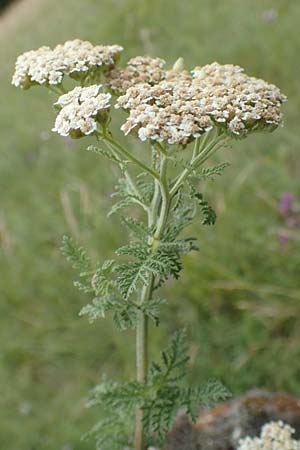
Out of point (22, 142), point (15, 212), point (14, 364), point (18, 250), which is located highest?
point (22, 142)

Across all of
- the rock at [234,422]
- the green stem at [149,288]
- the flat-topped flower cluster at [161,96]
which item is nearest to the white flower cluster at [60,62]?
the flat-topped flower cluster at [161,96]

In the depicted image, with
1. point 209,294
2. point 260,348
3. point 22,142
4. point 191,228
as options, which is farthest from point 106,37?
point 260,348

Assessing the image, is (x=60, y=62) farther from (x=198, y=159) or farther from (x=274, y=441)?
(x=274, y=441)

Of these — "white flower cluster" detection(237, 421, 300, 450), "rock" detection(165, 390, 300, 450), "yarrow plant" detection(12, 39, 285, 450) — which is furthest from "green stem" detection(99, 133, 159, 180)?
"rock" detection(165, 390, 300, 450)

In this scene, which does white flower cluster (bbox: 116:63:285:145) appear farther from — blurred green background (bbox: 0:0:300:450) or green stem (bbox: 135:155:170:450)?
blurred green background (bbox: 0:0:300:450)

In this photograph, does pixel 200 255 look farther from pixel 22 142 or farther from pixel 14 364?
pixel 22 142

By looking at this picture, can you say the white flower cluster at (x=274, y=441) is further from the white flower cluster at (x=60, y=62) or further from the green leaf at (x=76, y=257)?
the white flower cluster at (x=60, y=62)

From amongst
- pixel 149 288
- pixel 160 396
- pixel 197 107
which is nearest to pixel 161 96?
pixel 197 107
